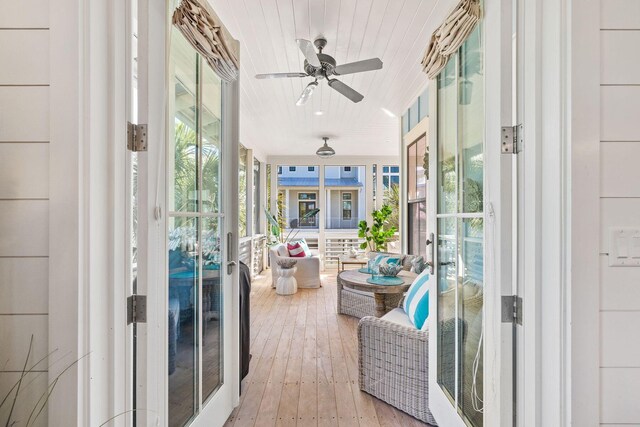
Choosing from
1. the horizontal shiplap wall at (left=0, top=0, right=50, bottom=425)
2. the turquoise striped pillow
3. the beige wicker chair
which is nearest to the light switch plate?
the beige wicker chair

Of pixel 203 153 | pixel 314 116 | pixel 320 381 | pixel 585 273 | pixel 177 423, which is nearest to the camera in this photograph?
pixel 585 273

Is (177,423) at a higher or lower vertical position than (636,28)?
lower

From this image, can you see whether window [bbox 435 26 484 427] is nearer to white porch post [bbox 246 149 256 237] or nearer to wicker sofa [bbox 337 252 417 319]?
wicker sofa [bbox 337 252 417 319]

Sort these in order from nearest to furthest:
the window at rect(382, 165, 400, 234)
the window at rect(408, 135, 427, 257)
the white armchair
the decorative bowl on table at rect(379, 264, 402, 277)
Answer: the decorative bowl on table at rect(379, 264, 402, 277)
the window at rect(408, 135, 427, 257)
the white armchair
the window at rect(382, 165, 400, 234)

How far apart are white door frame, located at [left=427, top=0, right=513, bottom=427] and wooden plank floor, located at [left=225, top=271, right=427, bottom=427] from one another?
0.96 m

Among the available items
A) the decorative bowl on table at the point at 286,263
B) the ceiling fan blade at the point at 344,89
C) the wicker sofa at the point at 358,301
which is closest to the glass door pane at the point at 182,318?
the ceiling fan blade at the point at 344,89

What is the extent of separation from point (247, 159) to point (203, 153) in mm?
4455

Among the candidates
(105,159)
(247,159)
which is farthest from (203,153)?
(247,159)

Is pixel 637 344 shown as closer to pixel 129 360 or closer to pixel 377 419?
pixel 377 419

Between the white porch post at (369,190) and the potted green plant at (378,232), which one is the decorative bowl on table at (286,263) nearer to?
the potted green plant at (378,232)

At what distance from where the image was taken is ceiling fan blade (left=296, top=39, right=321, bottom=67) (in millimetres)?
2014

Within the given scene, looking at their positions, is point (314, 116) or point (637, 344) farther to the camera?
point (314, 116)

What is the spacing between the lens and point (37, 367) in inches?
35.9

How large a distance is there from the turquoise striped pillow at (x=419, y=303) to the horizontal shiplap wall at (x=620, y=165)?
1.10 m
